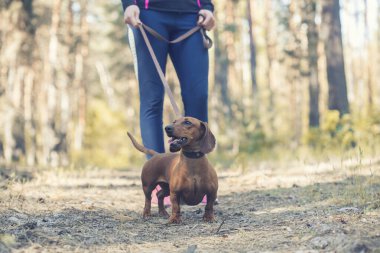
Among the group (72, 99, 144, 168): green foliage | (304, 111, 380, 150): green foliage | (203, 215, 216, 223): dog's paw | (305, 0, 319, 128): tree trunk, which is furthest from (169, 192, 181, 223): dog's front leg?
(72, 99, 144, 168): green foliage

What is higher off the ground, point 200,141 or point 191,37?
point 191,37

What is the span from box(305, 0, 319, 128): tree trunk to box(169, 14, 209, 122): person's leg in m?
11.2

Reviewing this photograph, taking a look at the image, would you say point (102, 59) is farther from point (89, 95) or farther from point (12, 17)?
point (12, 17)

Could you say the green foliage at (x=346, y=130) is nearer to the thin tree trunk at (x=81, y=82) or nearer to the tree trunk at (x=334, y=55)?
the tree trunk at (x=334, y=55)

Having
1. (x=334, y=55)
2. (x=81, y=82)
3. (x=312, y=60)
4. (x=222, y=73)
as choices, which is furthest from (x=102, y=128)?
(x=334, y=55)

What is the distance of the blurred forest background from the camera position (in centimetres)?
1158

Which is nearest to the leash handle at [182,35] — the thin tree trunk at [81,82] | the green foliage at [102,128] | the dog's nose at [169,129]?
the dog's nose at [169,129]

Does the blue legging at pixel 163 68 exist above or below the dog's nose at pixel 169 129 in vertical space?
above

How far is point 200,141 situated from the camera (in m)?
3.92

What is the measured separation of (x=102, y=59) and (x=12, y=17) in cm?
2535

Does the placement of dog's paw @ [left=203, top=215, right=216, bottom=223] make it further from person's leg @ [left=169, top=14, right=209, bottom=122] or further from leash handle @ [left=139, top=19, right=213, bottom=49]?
leash handle @ [left=139, top=19, right=213, bottom=49]

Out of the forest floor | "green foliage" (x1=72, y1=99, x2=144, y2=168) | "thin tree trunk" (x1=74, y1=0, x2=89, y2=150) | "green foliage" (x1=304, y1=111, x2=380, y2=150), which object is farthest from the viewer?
"green foliage" (x1=72, y1=99, x2=144, y2=168)

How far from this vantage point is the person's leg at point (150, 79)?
462 centimetres

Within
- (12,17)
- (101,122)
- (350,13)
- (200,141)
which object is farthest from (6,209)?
(350,13)
